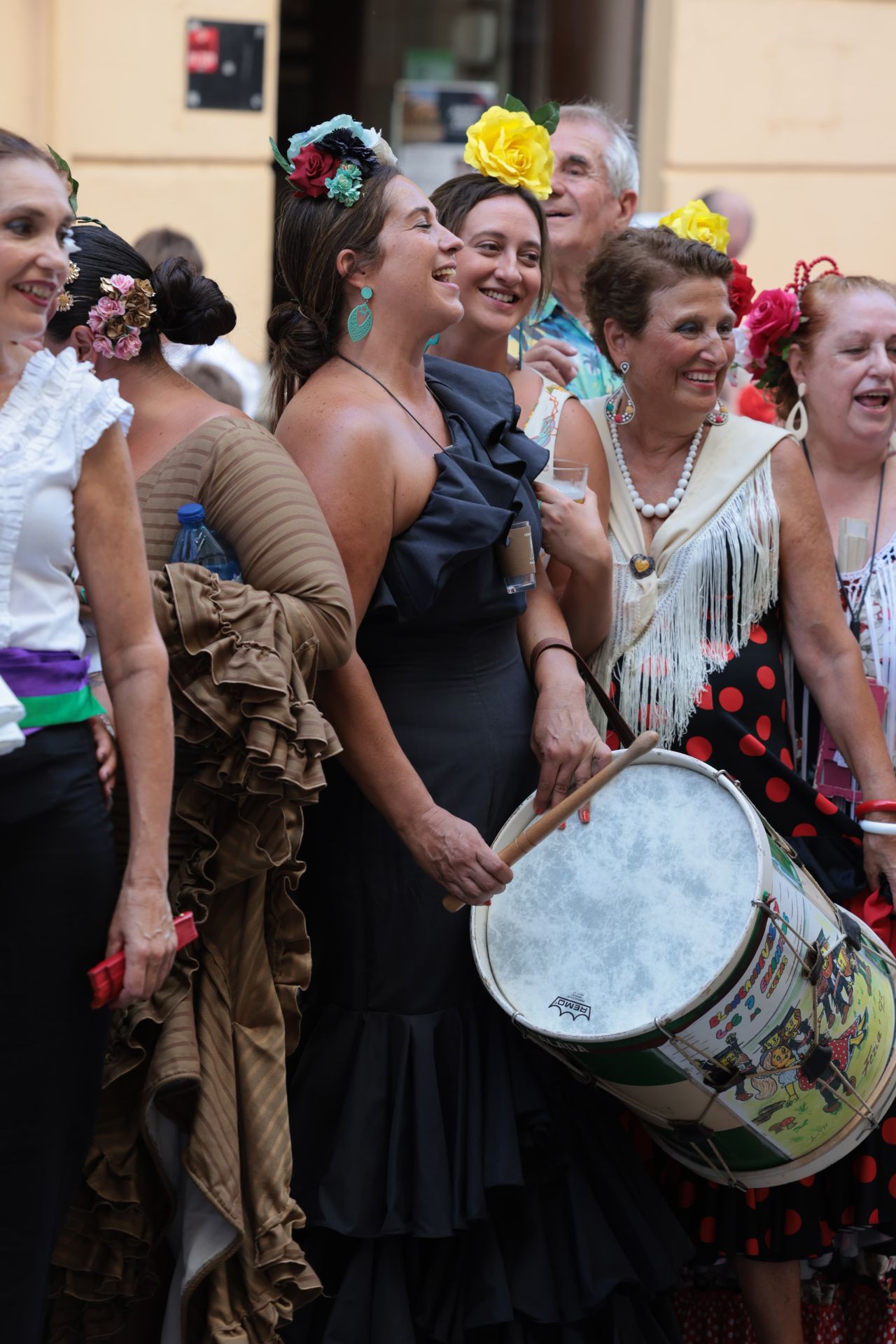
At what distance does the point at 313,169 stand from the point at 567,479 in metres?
0.74

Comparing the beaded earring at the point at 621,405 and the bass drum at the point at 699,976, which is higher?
the beaded earring at the point at 621,405

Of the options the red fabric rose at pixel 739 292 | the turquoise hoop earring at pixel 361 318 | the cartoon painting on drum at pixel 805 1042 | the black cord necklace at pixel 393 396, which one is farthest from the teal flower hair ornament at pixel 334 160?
the cartoon painting on drum at pixel 805 1042

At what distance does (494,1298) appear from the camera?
279cm

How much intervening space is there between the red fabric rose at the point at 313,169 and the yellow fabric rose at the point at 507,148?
665 mm

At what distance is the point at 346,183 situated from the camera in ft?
9.32

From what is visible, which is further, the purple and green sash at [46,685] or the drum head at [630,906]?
the drum head at [630,906]

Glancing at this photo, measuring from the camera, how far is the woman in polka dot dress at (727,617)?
3.18 metres

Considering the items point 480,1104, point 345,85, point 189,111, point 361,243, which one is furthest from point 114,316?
point 345,85

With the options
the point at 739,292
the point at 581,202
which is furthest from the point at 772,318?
the point at 581,202

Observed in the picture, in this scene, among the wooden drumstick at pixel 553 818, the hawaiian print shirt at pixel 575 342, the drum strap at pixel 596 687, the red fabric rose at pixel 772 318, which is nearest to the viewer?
the wooden drumstick at pixel 553 818

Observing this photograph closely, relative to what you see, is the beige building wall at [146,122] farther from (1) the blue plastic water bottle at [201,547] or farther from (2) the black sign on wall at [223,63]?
(1) the blue plastic water bottle at [201,547]

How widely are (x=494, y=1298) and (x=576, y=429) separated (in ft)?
5.50

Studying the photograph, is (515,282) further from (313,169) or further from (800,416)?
(800,416)

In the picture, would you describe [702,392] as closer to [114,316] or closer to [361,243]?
[361,243]
